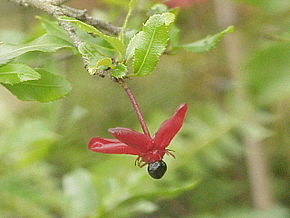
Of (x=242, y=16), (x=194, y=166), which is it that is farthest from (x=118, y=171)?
(x=242, y=16)

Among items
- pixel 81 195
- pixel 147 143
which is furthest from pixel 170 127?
pixel 81 195

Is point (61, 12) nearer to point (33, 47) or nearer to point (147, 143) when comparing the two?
point (33, 47)

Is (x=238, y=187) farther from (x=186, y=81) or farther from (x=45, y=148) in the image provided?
(x=45, y=148)

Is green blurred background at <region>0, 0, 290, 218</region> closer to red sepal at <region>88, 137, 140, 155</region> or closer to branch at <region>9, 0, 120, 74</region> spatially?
branch at <region>9, 0, 120, 74</region>

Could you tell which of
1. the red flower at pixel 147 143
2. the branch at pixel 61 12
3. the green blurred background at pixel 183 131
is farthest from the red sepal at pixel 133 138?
the green blurred background at pixel 183 131

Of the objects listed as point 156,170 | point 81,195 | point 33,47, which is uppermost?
point 81,195
